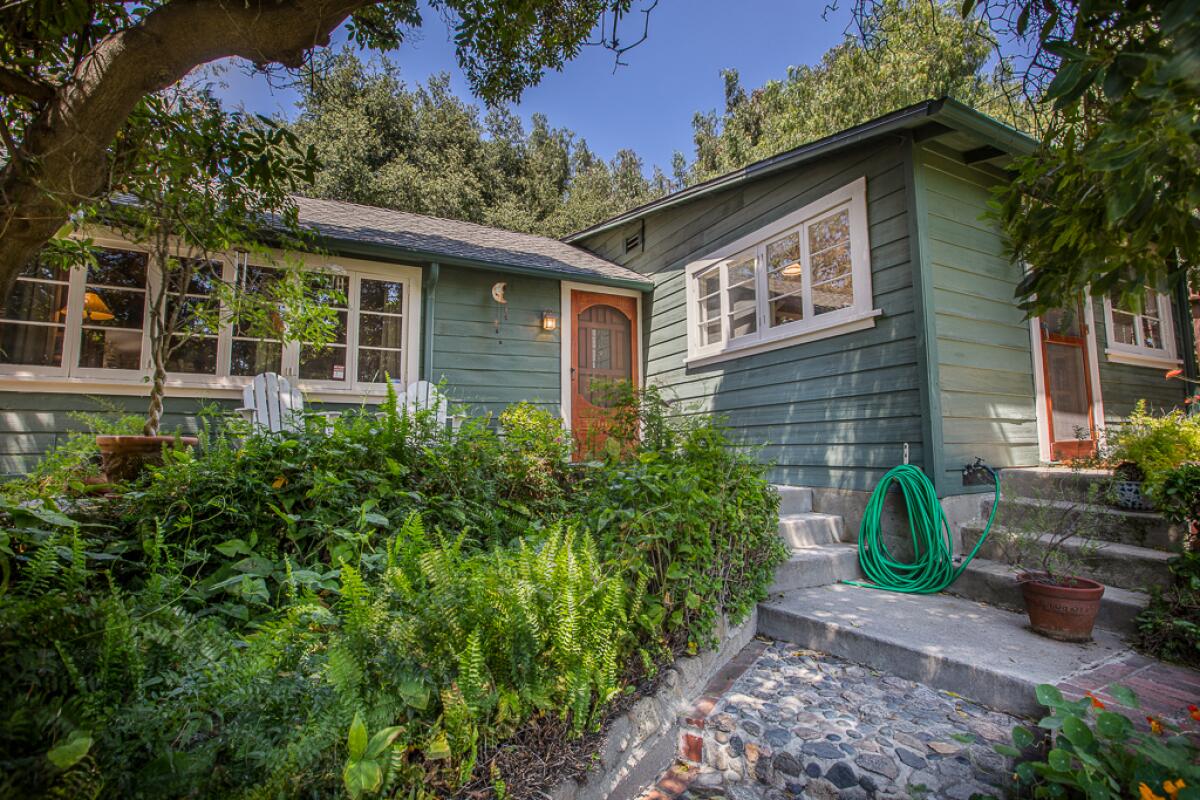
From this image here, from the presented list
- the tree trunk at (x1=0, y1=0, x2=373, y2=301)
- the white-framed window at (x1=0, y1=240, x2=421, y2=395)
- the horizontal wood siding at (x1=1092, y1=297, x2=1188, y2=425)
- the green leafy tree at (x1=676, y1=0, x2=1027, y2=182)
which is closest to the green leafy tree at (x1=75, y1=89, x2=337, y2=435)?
the white-framed window at (x1=0, y1=240, x2=421, y2=395)

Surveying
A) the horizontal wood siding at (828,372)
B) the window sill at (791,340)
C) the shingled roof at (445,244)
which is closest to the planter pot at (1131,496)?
the horizontal wood siding at (828,372)

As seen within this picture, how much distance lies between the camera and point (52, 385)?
4.08m

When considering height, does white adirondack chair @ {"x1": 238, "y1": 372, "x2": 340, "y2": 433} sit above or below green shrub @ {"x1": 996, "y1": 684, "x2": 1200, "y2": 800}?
above

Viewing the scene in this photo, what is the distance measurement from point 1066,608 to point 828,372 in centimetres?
216

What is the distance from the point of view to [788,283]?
15.0 ft

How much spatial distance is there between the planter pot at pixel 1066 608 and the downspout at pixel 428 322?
4822mm

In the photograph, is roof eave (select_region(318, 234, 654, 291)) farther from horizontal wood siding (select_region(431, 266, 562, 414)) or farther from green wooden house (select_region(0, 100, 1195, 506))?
horizontal wood siding (select_region(431, 266, 562, 414))

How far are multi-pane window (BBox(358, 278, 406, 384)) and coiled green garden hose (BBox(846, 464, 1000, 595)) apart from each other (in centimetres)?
440

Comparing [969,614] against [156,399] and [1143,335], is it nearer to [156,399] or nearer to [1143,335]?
[1143,335]

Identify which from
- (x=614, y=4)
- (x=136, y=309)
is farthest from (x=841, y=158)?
(x=136, y=309)

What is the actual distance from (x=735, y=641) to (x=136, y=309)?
535 centimetres

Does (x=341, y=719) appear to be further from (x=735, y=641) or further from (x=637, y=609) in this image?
(x=735, y=641)

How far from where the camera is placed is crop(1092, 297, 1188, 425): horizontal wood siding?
184 inches

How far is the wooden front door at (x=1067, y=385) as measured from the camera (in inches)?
166
